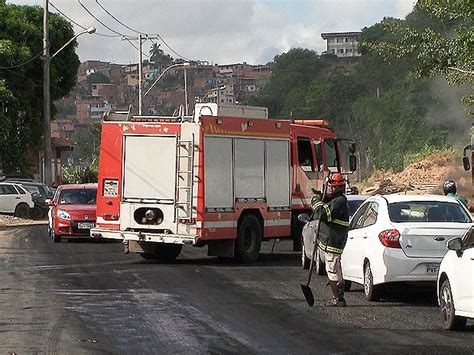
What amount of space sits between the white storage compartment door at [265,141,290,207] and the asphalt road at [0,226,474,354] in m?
1.88

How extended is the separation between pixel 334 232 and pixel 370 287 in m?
0.91

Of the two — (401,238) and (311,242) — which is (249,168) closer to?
(311,242)

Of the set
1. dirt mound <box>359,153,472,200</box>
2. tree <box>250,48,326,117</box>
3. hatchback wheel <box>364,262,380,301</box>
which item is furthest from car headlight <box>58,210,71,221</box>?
tree <box>250,48,326,117</box>

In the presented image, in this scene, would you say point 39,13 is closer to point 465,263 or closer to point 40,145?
point 40,145

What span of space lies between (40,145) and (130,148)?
1813 inches

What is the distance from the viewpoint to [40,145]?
2675 inches

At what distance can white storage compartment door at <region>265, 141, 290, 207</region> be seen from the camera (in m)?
24.1

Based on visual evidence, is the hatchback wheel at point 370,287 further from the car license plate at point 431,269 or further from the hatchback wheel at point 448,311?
the hatchback wheel at point 448,311

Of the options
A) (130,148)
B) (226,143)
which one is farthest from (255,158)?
(130,148)

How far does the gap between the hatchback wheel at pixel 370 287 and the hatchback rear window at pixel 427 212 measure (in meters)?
0.81

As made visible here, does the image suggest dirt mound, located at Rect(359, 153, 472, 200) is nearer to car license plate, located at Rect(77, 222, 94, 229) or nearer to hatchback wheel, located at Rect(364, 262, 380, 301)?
car license plate, located at Rect(77, 222, 94, 229)

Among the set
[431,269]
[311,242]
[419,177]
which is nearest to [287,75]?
[419,177]

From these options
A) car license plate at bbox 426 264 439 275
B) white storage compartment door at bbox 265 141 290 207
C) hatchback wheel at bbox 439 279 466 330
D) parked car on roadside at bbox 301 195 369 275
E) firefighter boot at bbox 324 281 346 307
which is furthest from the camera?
white storage compartment door at bbox 265 141 290 207

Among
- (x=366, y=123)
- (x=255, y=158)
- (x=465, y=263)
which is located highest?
(x=366, y=123)
